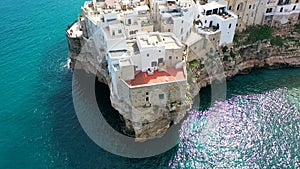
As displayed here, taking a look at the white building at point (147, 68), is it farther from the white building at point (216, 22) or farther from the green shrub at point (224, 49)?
the green shrub at point (224, 49)

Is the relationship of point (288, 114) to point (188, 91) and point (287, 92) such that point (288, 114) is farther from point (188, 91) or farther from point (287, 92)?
point (188, 91)

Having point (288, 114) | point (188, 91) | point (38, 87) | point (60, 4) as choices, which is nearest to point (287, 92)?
point (288, 114)

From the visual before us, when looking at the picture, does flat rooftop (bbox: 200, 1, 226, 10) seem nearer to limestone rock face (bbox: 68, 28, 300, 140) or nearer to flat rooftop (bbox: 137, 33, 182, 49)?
limestone rock face (bbox: 68, 28, 300, 140)

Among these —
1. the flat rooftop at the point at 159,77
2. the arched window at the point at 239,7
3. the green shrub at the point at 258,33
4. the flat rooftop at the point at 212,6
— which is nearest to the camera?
the flat rooftop at the point at 159,77

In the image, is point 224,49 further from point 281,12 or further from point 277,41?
point 281,12

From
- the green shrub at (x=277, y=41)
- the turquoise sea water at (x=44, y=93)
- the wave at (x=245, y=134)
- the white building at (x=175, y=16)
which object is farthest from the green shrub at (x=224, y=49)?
the green shrub at (x=277, y=41)

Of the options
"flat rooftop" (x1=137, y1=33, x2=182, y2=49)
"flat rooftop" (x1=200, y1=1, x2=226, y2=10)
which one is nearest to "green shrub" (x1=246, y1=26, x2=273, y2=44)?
"flat rooftop" (x1=200, y1=1, x2=226, y2=10)
